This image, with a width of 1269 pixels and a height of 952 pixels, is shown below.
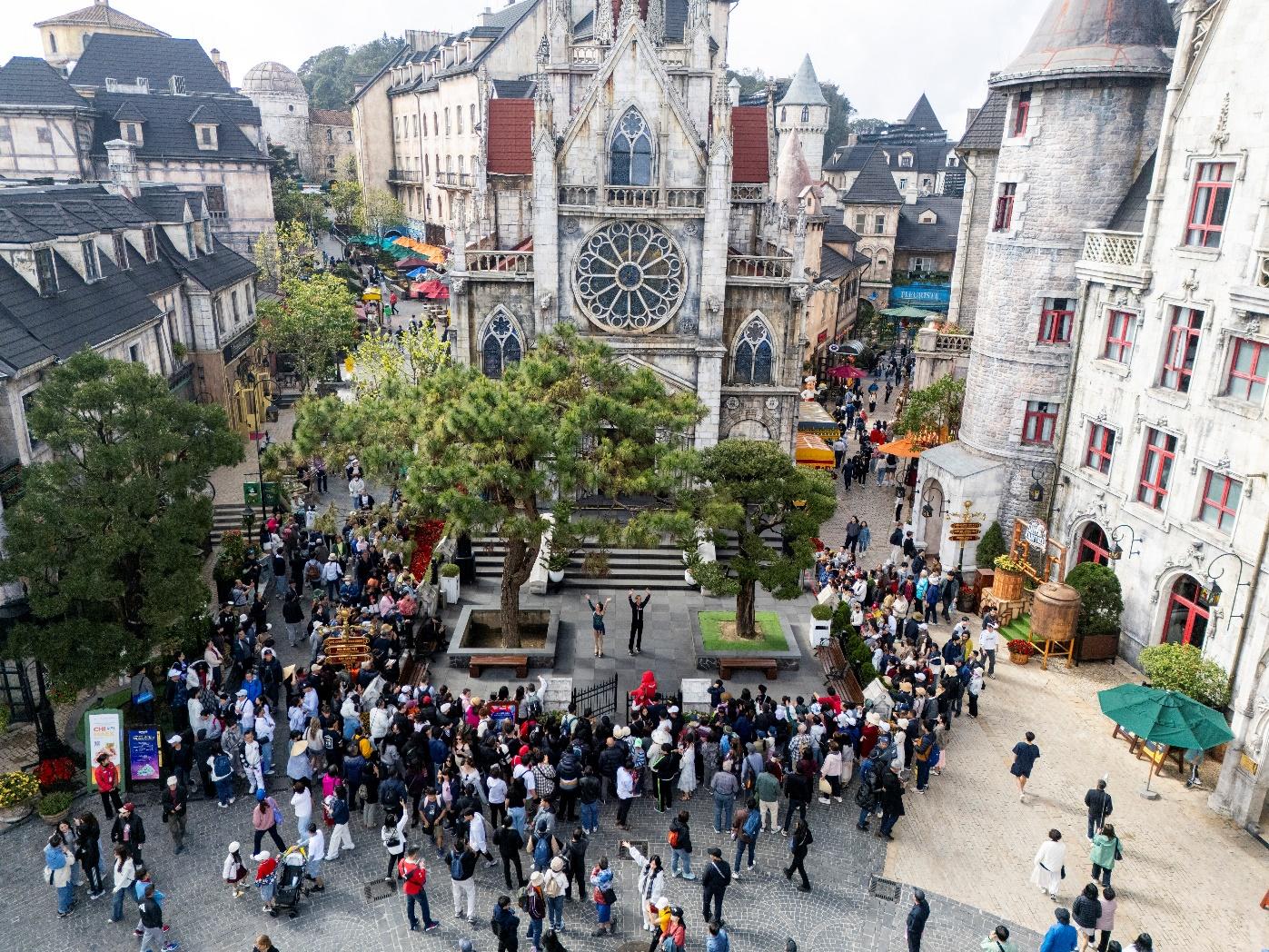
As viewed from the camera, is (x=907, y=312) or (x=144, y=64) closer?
(x=144, y=64)

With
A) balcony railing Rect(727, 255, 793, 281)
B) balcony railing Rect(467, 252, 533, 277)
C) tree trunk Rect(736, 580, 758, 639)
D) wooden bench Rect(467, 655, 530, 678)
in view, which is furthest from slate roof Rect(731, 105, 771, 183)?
wooden bench Rect(467, 655, 530, 678)

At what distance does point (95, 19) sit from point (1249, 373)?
266ft

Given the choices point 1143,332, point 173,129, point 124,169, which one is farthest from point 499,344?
point 173,129

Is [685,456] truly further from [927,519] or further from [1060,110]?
[1060,110]

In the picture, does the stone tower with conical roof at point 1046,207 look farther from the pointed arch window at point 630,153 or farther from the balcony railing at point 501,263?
the balcony railing at point 501,263

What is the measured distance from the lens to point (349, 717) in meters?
18.4

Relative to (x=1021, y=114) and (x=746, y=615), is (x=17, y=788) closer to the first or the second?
(x=746, y=615)

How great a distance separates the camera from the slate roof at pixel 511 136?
35.7 meters

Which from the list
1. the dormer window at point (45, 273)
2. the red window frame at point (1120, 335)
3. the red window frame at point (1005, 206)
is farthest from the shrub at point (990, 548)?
the dormer window at point (45, 273)

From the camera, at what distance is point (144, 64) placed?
61.7 m

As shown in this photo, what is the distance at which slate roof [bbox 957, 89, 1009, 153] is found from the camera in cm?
3472

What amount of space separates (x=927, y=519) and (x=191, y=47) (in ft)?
194

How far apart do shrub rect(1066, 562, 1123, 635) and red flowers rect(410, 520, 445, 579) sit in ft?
61.1

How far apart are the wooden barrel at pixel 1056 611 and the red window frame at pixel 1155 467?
3.18 meters
